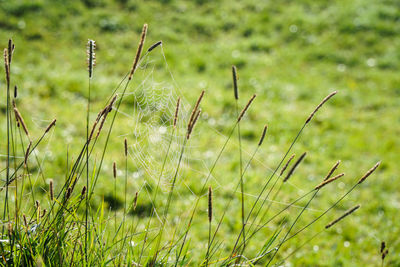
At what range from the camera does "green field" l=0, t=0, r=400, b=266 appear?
14.9 ft

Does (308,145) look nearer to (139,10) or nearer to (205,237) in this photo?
(205,237)

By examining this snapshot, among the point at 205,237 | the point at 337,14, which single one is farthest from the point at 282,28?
the point at 205,237

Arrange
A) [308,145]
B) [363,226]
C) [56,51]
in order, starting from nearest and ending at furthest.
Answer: [363,226] < [308,145] < [56,51]

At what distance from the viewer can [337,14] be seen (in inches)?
454

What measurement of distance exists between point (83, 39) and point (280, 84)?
4609 mm

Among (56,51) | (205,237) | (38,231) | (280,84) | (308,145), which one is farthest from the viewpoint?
(56,51)

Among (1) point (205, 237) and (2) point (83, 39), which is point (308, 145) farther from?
(2) point (83, 39)

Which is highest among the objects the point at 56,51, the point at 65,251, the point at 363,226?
the point at 65,251

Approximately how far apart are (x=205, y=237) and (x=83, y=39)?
6929 millimetres

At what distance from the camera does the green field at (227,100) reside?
4543mm

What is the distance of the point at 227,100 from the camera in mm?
7535

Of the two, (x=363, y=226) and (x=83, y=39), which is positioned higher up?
(x=83, y=39)

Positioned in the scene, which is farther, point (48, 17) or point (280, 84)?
point (48, 17)

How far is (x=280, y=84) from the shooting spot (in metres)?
8.67
